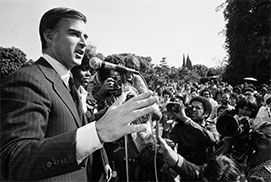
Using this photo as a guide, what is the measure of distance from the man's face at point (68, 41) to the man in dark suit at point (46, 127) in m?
0.13

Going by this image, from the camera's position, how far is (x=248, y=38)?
23.7 m

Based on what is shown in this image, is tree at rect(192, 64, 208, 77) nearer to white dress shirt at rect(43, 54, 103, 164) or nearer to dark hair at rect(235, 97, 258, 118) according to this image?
dark hair at rect(235, 97, 258, 118)

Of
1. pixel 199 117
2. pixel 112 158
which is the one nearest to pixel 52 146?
pixel 112 158

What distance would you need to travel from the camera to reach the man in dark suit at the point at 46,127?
1077 mm

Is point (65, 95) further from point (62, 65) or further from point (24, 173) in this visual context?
point (24, 173)

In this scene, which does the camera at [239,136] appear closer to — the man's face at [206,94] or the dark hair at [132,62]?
the dark hair at [132,62]

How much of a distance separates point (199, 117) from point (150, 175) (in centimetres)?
104

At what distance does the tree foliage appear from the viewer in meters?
22.5

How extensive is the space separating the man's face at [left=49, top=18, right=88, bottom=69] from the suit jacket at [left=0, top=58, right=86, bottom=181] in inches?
7.8

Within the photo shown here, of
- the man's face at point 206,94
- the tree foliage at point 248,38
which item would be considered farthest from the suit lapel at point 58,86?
the tree foliage at point 248,38

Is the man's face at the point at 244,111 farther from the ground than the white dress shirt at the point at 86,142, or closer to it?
closer to it

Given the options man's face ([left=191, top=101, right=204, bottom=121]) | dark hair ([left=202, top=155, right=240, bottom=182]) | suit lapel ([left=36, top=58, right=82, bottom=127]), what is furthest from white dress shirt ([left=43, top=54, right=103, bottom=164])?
man's face ([left=191, top=101, right=204, bottom=121])

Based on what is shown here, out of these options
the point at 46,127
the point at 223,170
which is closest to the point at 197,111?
the point at 223,170

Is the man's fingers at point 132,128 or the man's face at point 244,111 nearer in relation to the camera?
the man's fingers at point 132,128
